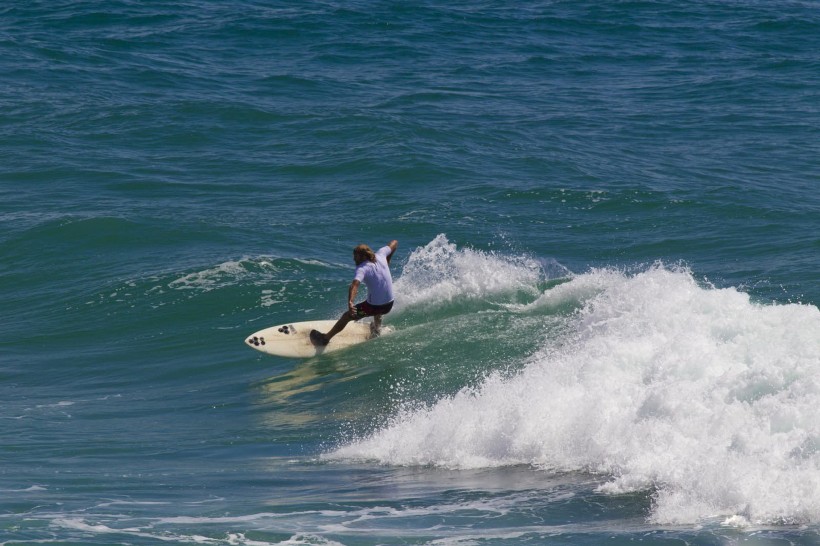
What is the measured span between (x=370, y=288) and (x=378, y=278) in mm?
230

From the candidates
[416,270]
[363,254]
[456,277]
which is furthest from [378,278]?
[416,270]

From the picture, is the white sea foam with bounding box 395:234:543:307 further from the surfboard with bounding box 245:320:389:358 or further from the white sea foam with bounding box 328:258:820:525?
the white sea foam with bounding box 328:258:820:525

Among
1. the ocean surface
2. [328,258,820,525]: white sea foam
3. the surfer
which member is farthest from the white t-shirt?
[328,258,820,525]: white sea foam

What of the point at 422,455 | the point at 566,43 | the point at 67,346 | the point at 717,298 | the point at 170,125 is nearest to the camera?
→ the point at 422,455

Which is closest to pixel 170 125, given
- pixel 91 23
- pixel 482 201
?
pixel 482 201

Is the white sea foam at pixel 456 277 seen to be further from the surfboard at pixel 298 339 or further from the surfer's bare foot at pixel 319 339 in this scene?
the surfer's bare foot at pixel 319 339

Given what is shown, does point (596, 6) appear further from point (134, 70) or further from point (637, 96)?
point (134, 70)

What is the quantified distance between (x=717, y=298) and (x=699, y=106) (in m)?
18.2

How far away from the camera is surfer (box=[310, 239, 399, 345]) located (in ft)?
46.6

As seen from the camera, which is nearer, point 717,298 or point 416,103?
point 717,298

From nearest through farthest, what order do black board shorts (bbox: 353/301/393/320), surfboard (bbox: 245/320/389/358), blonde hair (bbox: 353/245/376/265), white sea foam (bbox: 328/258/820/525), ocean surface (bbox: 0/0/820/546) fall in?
white sea foam (bbox: 328/258/820/525)
ocean surface (bbox: 0/0/820/546)
blonde hair (bbox: 353/245/376/265)
black board shorts (bbox: 353/301/393/320)
surfboard (bbox: 245/320/389/358)

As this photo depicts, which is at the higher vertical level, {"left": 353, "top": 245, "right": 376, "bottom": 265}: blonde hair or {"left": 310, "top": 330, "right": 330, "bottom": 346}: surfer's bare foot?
{"left": 353, "top": 245, "right": 376, "bottom": 265}: blonde hair

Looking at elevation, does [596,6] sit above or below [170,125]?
above

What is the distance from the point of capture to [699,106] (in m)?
29.4
